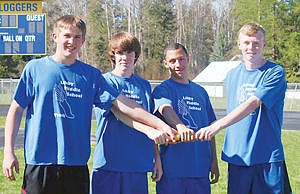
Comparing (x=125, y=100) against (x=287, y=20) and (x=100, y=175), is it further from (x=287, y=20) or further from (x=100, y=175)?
(x=287, y=20)

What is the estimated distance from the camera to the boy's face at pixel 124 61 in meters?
4.36

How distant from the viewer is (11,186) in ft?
25.4

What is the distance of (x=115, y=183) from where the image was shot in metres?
4.30

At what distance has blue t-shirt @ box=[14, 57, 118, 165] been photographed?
12.7 feet

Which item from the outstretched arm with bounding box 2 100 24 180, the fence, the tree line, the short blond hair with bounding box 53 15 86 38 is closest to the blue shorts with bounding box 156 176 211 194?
the outstretched arm with bounding box 2 100 24 180

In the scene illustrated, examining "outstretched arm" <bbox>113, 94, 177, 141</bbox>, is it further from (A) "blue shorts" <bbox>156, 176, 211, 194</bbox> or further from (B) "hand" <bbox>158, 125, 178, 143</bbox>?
(A) "blue shorts" <bbox>156, 176, 211, 194</bbox>

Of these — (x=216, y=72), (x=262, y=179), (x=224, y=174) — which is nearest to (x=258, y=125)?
(x=262, y=179)

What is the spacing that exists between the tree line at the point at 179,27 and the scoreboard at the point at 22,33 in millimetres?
29488

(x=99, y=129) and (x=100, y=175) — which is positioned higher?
(x=99, y=129)

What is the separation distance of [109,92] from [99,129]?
41cm

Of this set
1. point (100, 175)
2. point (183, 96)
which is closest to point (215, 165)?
point (183, 96)

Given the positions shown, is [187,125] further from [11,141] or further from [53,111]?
[11,141]

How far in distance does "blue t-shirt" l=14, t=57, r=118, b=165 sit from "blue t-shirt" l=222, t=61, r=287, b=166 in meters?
1.29

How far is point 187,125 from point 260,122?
1.90 ft
